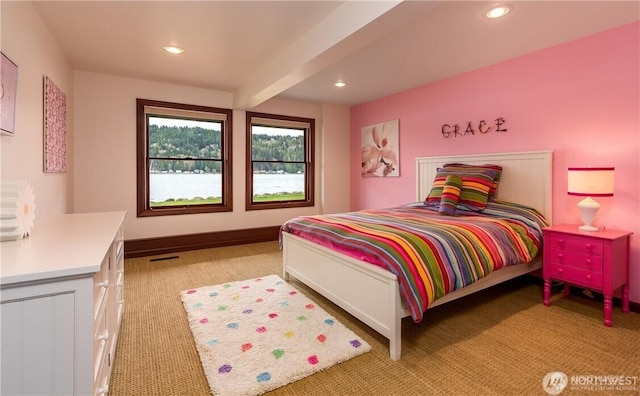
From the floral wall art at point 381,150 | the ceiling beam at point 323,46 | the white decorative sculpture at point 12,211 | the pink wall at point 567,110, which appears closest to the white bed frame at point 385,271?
the pink wall at point 567,110

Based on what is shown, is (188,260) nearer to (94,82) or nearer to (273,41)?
(94,82)

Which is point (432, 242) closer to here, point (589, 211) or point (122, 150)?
point (589, 211)

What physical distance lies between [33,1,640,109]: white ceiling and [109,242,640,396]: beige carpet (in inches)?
82.3

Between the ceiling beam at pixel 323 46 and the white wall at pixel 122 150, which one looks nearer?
the ceiling beam at pixel 323 46

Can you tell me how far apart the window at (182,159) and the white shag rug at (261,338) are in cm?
Result: 197

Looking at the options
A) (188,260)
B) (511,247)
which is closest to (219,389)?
(511,247)

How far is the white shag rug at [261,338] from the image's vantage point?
1697 mm

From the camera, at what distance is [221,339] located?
6.78ft

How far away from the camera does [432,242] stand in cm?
206

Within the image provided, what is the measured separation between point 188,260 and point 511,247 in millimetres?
3604

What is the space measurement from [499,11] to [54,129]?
3.87 metres

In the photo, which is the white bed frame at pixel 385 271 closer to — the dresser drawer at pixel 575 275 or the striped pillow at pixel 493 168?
the striped pillow at pixel 493 168

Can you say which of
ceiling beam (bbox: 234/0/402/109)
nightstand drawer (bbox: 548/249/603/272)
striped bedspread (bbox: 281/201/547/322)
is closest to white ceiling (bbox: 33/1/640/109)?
ceiling beam (bbox: 234/0/402/109)

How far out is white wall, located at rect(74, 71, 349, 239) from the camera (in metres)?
3.80
